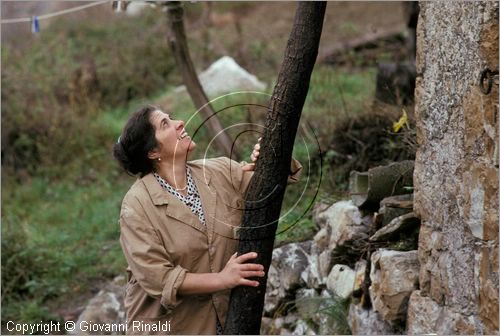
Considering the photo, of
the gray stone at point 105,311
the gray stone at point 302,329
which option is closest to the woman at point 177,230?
the gray stone at point 302,329

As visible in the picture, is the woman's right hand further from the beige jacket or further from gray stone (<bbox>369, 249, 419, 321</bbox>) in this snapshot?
gray stone (<bbox>369, 249, 419, 321</bbox>)

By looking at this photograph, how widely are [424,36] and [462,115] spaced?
1.93 ft

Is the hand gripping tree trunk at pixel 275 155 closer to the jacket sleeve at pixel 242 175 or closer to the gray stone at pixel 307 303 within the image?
the jacket sleeve at pixel 242 175

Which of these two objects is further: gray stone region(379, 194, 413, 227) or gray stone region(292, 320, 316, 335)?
gray stone region(292, 320, 316, 335)

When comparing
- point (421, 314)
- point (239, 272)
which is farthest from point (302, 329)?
point (239, 272)

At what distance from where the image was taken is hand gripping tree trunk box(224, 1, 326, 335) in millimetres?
3936

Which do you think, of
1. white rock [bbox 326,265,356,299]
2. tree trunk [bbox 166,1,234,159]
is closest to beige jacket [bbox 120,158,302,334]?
white rock [bbox 326,265,356,299]

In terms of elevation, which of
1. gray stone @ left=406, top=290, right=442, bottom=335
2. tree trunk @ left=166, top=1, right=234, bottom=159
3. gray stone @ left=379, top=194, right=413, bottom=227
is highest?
tree trunk @ left=166, top=1, right=234, bottom=159

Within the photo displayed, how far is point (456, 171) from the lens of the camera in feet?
13.1

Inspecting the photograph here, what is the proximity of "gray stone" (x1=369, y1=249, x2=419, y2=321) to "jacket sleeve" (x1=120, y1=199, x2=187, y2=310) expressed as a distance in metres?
1.36

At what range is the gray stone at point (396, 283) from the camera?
470cm

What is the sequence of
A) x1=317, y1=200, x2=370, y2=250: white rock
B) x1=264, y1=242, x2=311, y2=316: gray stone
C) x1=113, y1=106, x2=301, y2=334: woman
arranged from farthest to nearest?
x1=264, y1=242, x2=311, y2=316: gray stone → x1=317, y1=200, x2=370, y2=250: white rock → x1=113, y1=106, x2=301, y2=334: woman

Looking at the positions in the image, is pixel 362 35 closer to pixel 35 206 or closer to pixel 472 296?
pixel 35 206

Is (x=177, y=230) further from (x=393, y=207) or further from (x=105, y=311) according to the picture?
(x=105, y=311)
